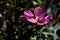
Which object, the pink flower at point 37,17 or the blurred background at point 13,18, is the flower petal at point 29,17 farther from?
the blurred background at point 13,18

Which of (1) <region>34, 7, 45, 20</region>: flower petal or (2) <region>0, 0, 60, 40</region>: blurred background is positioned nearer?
(1) <region>34, 7, 45, 20</region>: flower petal

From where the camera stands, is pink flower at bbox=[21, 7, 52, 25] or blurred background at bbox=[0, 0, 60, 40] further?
blurred background at bbox=[0, 0, 60, 40]

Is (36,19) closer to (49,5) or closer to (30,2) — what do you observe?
(30,2)

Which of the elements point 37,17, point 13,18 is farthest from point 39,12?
point 13,18

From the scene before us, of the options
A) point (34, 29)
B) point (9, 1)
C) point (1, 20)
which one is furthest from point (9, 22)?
point (34, 29)

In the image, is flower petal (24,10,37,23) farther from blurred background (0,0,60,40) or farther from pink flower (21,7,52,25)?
blurred background (0,0,60,40)

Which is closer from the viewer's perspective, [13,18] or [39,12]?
[39,12]

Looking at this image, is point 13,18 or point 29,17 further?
point 13,18

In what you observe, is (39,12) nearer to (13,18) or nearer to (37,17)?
(37,17)

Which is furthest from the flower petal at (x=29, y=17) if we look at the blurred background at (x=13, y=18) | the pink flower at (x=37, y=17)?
the blurred background at (x=13, y=18)

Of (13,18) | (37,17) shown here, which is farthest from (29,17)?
(13,18)

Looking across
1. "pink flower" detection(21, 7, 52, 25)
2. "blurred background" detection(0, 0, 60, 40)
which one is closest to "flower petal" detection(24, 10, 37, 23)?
"pink flower" detection(21, 7, 52, 25)
